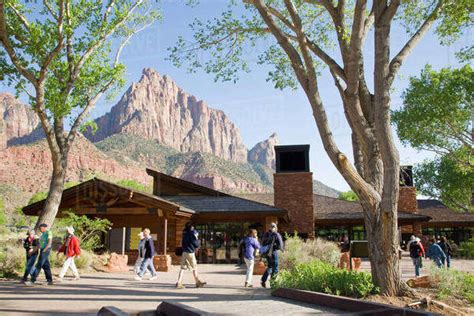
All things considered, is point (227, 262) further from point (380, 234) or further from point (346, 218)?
point (380, 234)

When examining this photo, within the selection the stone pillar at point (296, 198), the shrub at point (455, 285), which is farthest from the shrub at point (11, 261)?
the stone pillar at point (296, 198)

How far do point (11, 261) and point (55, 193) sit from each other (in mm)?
2540

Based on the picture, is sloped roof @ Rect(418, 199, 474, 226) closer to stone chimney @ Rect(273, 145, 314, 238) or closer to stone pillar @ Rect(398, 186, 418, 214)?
stone pillar @ Rect(398, 186, 418, 214)

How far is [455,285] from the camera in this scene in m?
8.29

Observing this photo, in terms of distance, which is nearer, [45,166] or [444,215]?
[444,215]

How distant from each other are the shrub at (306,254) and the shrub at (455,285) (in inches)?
229

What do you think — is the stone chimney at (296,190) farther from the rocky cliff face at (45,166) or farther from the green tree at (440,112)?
the rocky cliff face at (45,166)

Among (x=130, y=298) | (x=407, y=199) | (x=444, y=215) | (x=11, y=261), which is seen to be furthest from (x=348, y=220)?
(x=130, y=298)

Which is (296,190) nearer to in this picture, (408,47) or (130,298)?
(408,47)

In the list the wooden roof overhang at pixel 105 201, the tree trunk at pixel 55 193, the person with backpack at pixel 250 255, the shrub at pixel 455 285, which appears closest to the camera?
the shrub at pixel 455 285

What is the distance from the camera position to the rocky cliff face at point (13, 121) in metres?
161

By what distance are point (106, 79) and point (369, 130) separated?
449 inches

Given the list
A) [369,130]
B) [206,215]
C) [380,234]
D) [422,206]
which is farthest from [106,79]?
[422,206]

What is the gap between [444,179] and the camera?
48.2 meters
